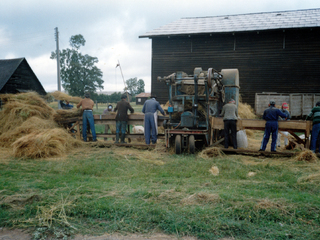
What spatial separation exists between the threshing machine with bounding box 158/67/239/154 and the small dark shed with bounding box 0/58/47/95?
18479mm

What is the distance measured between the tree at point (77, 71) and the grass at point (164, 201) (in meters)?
34.3

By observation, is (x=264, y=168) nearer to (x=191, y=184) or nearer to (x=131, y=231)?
(x=191, y=184)

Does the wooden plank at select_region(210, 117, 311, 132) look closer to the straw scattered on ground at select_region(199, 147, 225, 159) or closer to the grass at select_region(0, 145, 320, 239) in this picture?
the straw scattered on ground at select_region(199, 147, 225, 159)

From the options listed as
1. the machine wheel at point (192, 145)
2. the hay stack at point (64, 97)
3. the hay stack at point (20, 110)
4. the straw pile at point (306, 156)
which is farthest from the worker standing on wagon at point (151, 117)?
the straw pile at point (306, 156)

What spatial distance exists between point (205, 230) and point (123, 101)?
733 cm

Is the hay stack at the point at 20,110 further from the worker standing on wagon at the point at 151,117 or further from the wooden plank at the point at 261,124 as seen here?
the wooden plank at the point at 261,124

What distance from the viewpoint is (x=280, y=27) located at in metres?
19.0

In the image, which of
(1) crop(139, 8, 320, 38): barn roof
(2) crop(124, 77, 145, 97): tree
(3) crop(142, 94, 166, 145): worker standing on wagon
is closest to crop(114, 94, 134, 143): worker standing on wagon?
(3) crop(142, 94, 166, 145): worker standing on wagon

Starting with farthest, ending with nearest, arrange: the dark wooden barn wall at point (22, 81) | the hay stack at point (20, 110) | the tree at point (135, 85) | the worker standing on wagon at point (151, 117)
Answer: the tree at point (135, 85), the dark wooden barn wall at point (22, 81), the hay stack at point (20, 110), the worker standing on wagon at point (151, 117)

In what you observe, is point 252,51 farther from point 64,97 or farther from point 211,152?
point 64,97

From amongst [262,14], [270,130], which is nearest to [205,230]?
[270,130]

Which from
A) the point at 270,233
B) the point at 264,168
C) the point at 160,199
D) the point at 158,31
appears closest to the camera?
the point at 270,233

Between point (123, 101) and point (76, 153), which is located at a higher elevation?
point (123, 101)

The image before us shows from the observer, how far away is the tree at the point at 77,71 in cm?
3884
